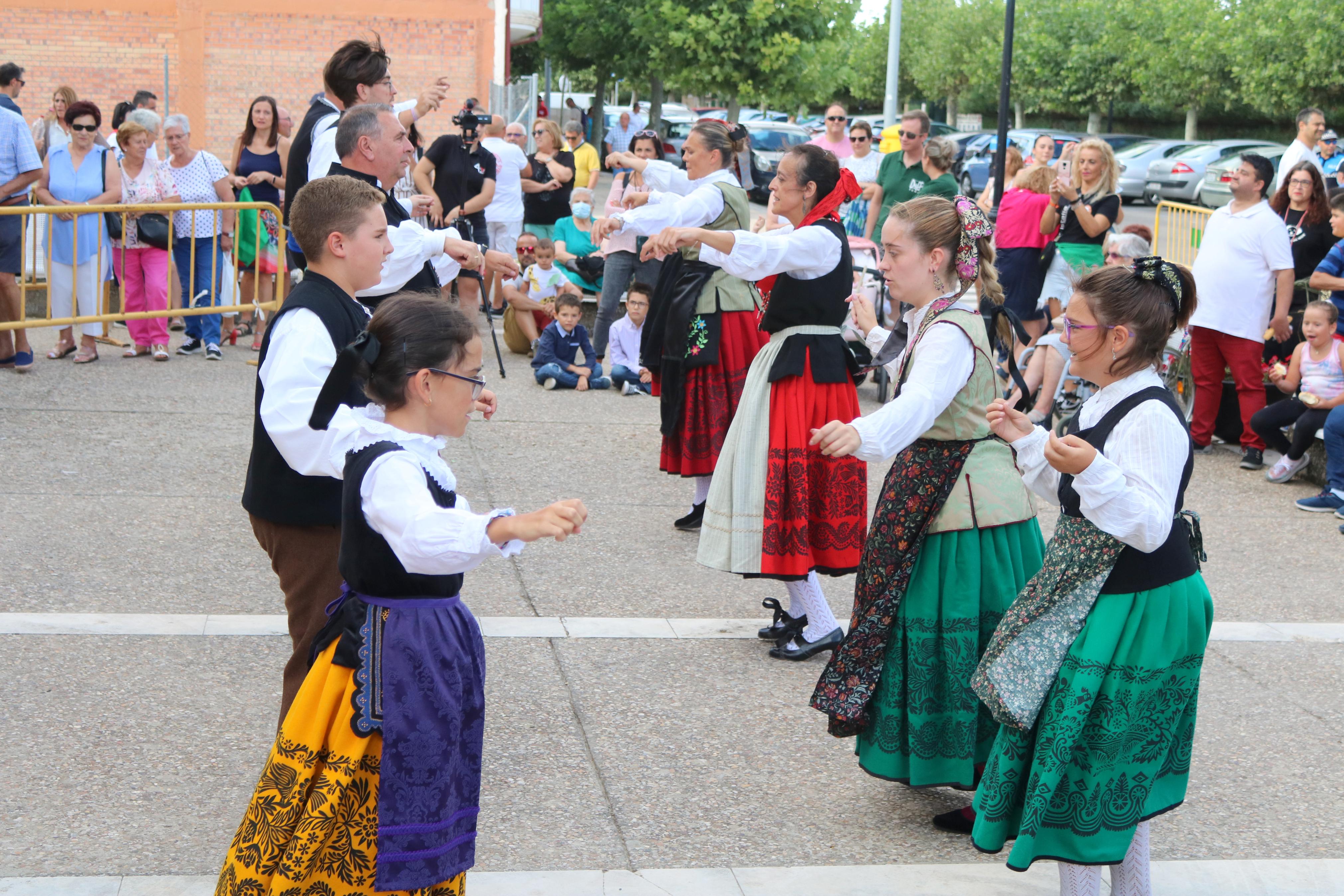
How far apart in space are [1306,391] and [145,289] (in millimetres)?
8004

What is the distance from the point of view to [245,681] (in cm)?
461

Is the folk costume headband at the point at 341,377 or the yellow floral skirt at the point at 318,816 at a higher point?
the folk costume headband at the point at 341,377

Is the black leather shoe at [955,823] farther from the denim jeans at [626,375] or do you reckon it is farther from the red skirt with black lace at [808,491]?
the denim jeans at [626,375]

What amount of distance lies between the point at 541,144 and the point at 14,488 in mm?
7328

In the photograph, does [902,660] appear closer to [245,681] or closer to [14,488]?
[245,681]

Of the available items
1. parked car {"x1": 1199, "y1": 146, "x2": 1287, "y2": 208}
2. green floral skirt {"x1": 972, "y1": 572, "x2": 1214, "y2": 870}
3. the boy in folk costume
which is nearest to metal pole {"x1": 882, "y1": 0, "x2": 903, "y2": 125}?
parked car {"x1": 1199, "y1": 146, "x2": 1287, "y2": 208}

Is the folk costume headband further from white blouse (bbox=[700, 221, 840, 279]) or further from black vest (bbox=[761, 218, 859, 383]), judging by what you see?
black vest (bbox=[761, 218, 859, 383])

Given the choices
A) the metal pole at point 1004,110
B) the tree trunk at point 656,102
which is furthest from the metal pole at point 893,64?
the metal pole at point 1004,110

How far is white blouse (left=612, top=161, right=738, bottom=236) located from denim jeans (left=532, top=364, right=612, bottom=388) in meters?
3.85

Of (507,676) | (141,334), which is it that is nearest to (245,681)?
(507,676)

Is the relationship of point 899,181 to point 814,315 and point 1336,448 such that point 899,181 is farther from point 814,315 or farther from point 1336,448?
point 814,315

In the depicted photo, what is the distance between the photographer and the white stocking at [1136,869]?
10.7ft

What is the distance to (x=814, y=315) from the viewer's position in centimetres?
502

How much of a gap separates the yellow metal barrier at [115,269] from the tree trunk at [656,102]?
22.3 meters
